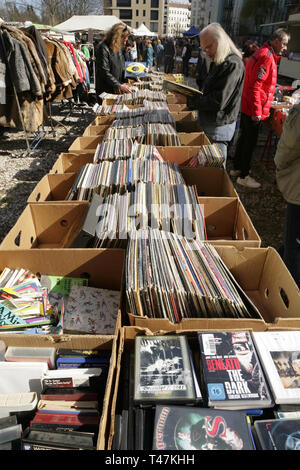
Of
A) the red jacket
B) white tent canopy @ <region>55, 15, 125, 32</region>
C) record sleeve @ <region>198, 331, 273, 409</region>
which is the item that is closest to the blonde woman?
the red jacket

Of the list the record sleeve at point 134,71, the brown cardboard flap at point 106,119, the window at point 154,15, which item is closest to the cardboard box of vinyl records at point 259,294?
the brown cardboard flap at point 106,119

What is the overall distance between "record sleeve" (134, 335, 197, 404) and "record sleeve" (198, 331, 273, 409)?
62mm

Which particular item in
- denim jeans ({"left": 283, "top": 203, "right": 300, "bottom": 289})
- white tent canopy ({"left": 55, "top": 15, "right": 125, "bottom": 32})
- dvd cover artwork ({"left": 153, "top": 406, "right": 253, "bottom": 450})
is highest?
white tent canopy ({"left": 55, "top": 15, "right": 125, "bottom": 32})

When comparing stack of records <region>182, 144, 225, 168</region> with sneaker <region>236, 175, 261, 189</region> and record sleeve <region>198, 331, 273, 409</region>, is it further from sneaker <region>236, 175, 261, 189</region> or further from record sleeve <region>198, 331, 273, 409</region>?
sneaker <region>236, 175, 261, 189</region>

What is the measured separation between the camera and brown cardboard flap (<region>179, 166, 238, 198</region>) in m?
2.51

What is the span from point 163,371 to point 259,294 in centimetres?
90

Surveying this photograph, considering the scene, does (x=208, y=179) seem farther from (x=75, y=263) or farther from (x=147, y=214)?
(x=75, y=263)

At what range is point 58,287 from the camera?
170cm

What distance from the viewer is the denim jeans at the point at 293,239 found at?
7.11 ft

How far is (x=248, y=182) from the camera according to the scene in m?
4.58

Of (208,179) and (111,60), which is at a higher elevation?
(111,60)

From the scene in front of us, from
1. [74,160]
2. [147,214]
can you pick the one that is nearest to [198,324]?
[147,214]

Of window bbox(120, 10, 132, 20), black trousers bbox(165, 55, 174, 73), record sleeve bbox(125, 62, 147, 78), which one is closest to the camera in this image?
record sleeve bbox(125, 62, 147, 78)

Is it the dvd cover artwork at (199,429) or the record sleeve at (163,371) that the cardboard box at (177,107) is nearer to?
the record sleeve at (163,371)
